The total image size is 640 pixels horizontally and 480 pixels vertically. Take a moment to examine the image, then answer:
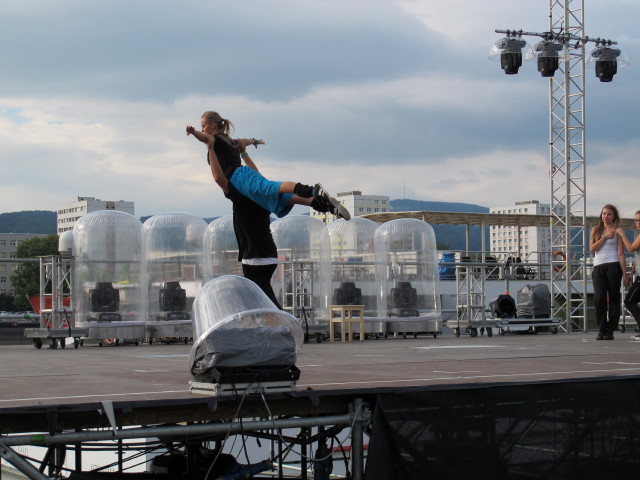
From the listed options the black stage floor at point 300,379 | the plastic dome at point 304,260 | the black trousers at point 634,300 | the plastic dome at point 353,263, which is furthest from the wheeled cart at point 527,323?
the black stage floor at point 300,379

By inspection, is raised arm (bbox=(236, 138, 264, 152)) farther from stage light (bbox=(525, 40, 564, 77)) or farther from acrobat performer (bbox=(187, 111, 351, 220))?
stage light (bbox=(525, 40, 564, 77))

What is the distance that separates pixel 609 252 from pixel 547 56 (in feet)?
30.8

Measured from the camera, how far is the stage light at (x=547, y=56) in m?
19.9

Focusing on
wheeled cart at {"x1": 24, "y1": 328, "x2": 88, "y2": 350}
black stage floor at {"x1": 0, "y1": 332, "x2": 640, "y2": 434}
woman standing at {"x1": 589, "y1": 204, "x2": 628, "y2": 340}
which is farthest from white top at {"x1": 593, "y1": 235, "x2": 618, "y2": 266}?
wheeled cart at {"x1": 24, "y1": 328, "x2": 88, "y2": 350}

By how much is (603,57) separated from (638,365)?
15.5 meters

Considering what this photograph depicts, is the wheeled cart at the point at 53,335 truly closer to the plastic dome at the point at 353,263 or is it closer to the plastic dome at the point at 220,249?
the plastic dome at the point at 220,249

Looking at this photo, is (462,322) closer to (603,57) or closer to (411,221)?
(411,221)

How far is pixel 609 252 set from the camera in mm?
11719

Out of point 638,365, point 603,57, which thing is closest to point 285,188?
point 638,365

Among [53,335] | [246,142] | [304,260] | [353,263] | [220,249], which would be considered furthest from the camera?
[353,263]

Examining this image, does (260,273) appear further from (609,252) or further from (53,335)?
(53,335)

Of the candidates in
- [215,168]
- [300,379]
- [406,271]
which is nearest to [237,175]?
[215,168]

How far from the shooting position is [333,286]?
18062 mm

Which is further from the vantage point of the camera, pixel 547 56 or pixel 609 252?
pixel 547 56
